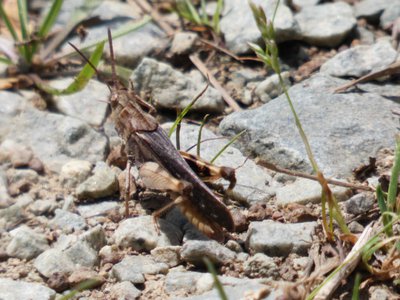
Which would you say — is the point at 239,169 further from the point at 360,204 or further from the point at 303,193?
the point at 360,204

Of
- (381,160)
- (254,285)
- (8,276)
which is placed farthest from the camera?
(381,160)

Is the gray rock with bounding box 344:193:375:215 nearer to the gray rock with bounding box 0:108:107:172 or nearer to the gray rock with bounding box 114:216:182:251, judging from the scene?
the gray rock with bounding box 114:216:182:251

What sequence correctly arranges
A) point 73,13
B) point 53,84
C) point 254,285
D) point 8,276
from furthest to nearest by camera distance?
point 73,13, point 53,84, point 8,276, point 254,285

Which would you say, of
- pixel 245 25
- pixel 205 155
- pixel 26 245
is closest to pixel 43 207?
pixel 26 245

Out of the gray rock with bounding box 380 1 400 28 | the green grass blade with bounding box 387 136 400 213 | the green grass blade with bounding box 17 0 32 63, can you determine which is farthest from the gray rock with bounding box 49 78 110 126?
the green grass blade with bounding box 387 136 400 213

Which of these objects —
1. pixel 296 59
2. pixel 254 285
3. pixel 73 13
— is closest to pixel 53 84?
pixel 73 13

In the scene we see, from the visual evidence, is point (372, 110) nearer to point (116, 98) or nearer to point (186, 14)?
point (116, 98)
